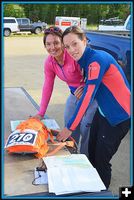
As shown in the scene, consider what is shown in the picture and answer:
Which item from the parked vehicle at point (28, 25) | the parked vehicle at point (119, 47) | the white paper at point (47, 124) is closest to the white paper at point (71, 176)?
the white paper at point (47, 124)

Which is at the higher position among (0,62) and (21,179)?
(0,62)

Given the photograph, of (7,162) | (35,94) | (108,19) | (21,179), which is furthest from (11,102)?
(108,19)

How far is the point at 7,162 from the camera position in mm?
2064

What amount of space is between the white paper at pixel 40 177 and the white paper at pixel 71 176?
3 centimetres

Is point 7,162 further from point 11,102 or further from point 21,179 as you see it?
point 11,102

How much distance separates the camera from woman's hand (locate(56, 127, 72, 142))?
85.1 inches

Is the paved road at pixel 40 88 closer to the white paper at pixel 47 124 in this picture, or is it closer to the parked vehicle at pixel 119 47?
the white paper at pixel 47 124

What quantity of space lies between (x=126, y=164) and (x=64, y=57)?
4.59ft

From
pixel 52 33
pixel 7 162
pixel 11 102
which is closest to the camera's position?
pixel 7 162

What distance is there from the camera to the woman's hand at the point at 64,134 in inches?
85.1

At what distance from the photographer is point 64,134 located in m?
2.21

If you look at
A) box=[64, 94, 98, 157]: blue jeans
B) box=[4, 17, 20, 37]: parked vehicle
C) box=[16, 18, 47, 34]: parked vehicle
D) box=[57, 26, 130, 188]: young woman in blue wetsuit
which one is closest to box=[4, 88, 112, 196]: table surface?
box=[57, 26, 130, 188]: young woman in blue wetsuit

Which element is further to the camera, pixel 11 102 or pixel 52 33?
pixel 11 102

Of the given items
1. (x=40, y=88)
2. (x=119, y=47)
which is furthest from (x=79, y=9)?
(x=119, y=47)
